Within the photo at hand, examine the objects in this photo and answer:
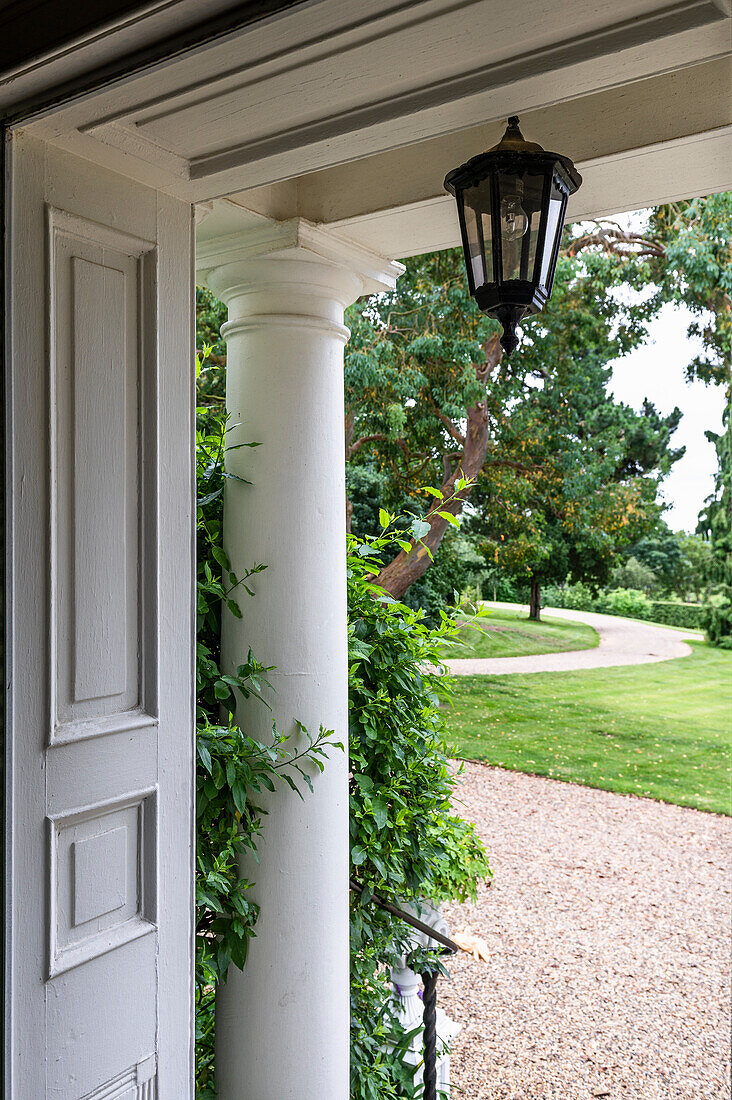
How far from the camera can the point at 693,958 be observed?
496 centimetres

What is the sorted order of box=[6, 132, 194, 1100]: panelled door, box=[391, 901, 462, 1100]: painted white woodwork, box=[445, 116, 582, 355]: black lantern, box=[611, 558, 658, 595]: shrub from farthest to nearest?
box=[611, 558, 658, 595]: shrub → box=[391, 901, 462, 1100]: painted white woodwork → box=[445, 116, 582, 355]: black lantern → box=[6, 132, 194, 1100]: panelled door

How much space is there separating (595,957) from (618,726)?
14.7ft

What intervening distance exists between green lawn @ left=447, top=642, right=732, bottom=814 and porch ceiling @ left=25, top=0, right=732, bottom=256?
730cm

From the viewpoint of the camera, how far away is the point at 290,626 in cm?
173

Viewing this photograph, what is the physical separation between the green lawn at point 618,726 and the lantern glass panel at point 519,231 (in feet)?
23.9

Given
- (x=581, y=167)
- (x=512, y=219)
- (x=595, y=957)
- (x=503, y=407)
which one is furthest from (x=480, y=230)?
(x=503, y=407)

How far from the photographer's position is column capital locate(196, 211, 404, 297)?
5.43 feet

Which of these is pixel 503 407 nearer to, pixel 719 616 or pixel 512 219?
pixel 719 616

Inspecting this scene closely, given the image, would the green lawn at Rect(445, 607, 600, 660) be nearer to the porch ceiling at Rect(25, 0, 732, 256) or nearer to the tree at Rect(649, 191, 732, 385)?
the tree at Rect(649, 191, 732, 385)

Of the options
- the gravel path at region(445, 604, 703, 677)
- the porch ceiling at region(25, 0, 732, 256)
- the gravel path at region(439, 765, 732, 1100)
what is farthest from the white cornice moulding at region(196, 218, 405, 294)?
the gravel path at region(445, 604, 703, 677)

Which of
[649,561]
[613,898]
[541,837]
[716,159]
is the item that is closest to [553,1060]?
[613,898]

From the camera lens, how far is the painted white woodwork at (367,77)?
0.85 meters

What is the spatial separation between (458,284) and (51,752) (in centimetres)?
513

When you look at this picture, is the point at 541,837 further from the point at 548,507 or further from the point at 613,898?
the point at 548,507
